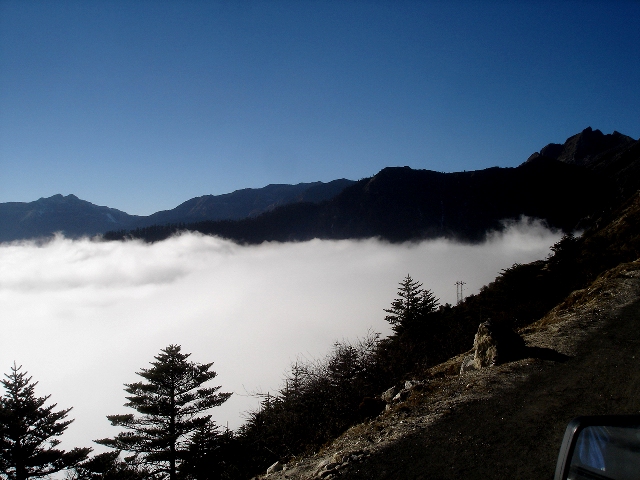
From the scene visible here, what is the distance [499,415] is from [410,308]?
3476 cm

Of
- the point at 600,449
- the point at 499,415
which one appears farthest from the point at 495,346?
the point at 600,449

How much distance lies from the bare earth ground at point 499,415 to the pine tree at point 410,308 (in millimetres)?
28527

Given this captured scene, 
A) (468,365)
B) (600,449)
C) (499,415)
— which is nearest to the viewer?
(600,449)

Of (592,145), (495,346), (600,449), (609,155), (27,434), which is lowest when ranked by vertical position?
(27,434)

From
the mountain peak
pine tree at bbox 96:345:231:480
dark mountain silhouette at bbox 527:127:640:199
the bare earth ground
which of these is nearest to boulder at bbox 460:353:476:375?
the bare earth ground

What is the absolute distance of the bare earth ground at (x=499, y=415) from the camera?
6707 mm

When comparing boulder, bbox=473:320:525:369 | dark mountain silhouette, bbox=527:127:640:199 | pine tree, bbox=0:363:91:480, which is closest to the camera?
boulder, bbox=473:320:525:369

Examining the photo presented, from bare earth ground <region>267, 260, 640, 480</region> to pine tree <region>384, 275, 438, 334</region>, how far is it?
28.5m

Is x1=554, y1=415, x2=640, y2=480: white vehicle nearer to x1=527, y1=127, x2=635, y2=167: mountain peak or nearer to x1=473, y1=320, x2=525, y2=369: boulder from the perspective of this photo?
x1=473, y1=320, x2=525, y2=369: boulder

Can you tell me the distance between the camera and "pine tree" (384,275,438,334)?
4091cm

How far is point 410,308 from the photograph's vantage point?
42.2 m

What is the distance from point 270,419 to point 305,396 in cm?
267

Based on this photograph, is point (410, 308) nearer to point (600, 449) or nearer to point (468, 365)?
point (468, 365)

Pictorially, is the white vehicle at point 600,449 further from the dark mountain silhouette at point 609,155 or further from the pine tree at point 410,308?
the dark mountain silhouette at point 609,155
